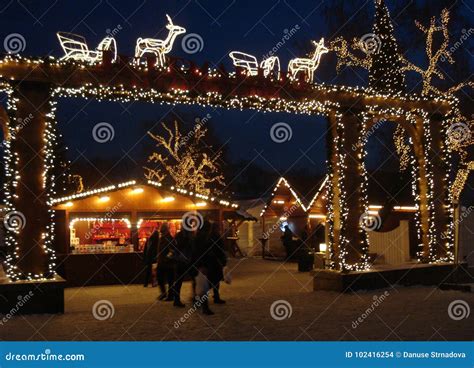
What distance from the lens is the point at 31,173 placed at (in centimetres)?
1134

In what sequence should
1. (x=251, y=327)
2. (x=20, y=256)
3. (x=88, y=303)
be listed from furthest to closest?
(x=88, y=303)
(x=20, y=256)
(x=251, y=327)

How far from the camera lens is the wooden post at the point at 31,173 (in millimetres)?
11258

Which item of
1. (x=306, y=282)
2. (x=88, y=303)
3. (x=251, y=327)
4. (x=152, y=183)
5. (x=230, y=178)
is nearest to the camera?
(x=251, y=327)

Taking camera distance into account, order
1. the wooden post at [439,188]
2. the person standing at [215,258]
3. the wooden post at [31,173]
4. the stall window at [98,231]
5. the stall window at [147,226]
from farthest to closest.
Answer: the stall window at [147,226], the stall window at [98,231], the wooden post at [439,188], the wooden post at [31,173], the person standing at [215,258]

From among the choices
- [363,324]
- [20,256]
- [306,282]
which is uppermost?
[20,256]

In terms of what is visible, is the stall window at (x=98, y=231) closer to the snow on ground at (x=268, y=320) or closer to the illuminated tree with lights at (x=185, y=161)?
the snow on ground at (x=268, y=320)

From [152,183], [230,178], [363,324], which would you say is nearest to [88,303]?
[363,324]

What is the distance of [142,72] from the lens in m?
12.2

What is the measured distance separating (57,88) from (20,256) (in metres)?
3.17

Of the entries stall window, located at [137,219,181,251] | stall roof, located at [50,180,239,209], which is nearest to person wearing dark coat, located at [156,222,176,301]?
stall roof, located at [50,180,239,209]

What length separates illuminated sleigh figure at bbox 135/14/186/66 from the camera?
12.2 m

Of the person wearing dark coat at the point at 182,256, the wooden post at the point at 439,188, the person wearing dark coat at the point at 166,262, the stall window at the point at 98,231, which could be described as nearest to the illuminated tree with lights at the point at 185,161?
→ the stall window at the point at 98,231

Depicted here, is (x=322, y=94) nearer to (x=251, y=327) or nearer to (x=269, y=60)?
(x=269, y=60)

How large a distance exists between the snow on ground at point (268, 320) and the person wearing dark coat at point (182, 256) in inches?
18.6
